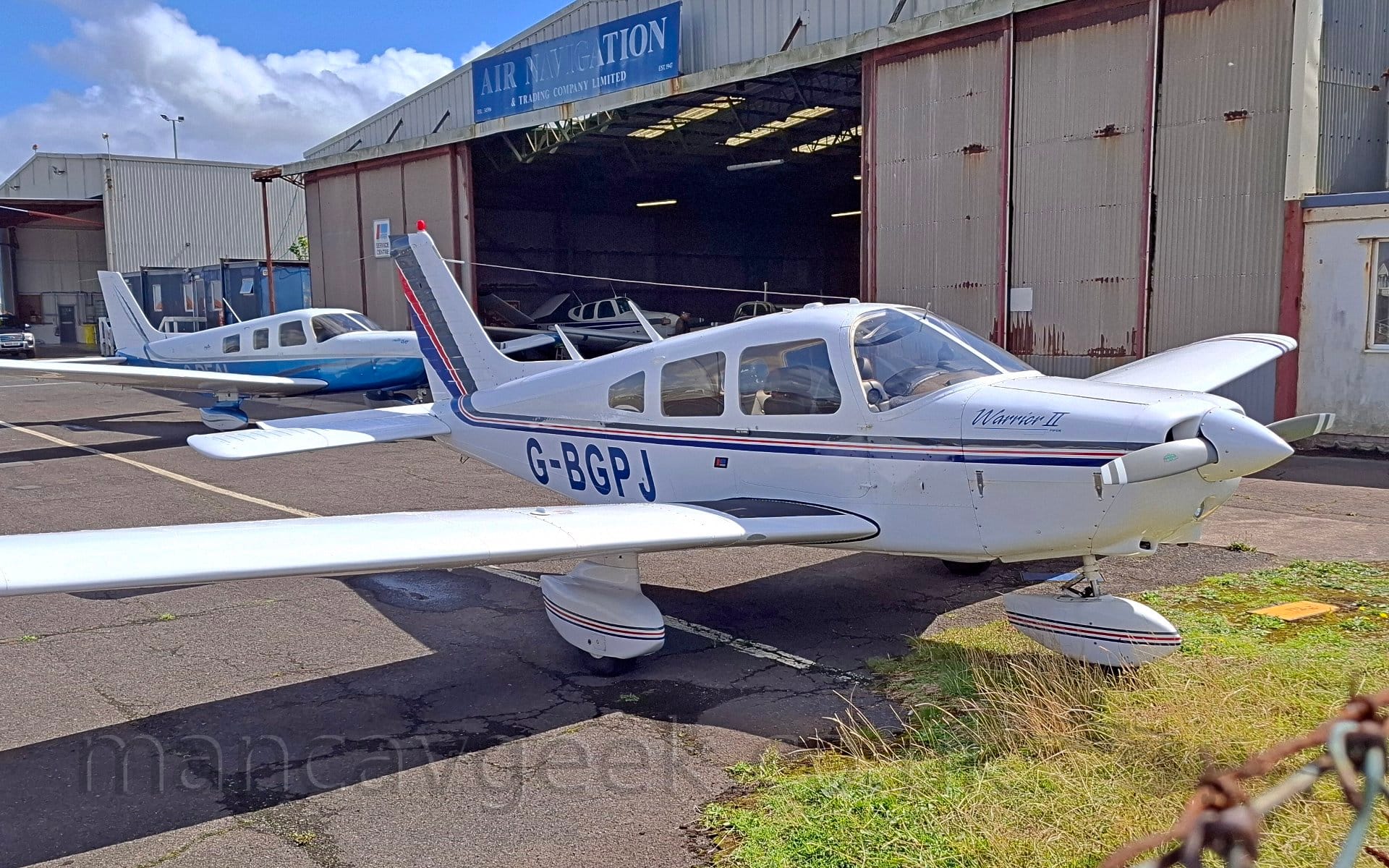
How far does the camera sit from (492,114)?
24.7 m

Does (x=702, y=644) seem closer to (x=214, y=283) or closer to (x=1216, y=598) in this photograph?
(x=1216, y=598)

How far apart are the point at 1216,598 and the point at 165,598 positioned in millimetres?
7755

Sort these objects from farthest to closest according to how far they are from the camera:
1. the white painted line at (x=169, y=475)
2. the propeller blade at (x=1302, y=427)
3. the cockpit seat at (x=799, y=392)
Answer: the white painted line at (x=169, y=475)
the cockpit seat at (x=799, y=392)
the propeller blade at (x=1302, y=427)

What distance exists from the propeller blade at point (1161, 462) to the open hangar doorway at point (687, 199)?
1584cm

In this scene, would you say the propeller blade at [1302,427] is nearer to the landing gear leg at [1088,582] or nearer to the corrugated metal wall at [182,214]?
the landing gear leg at [1088,582]

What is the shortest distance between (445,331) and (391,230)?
20.3 metres

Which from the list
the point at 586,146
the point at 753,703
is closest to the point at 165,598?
the point at 753,703

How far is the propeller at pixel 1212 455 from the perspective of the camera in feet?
16.2

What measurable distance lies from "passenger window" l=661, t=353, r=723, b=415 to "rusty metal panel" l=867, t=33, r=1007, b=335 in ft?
34.7

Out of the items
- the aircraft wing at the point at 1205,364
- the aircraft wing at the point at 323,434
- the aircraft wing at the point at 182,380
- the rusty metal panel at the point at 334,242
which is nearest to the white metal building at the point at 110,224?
the rusty metal panel at the point at 334,242

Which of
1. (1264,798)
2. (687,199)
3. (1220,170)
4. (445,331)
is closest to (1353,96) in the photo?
(1220,170)

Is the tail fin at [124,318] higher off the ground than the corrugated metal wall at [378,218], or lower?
lower

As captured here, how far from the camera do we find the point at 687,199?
37.3 meters

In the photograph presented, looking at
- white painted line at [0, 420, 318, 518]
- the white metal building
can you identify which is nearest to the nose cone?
white painted line at [0, 420, 318, 518]
